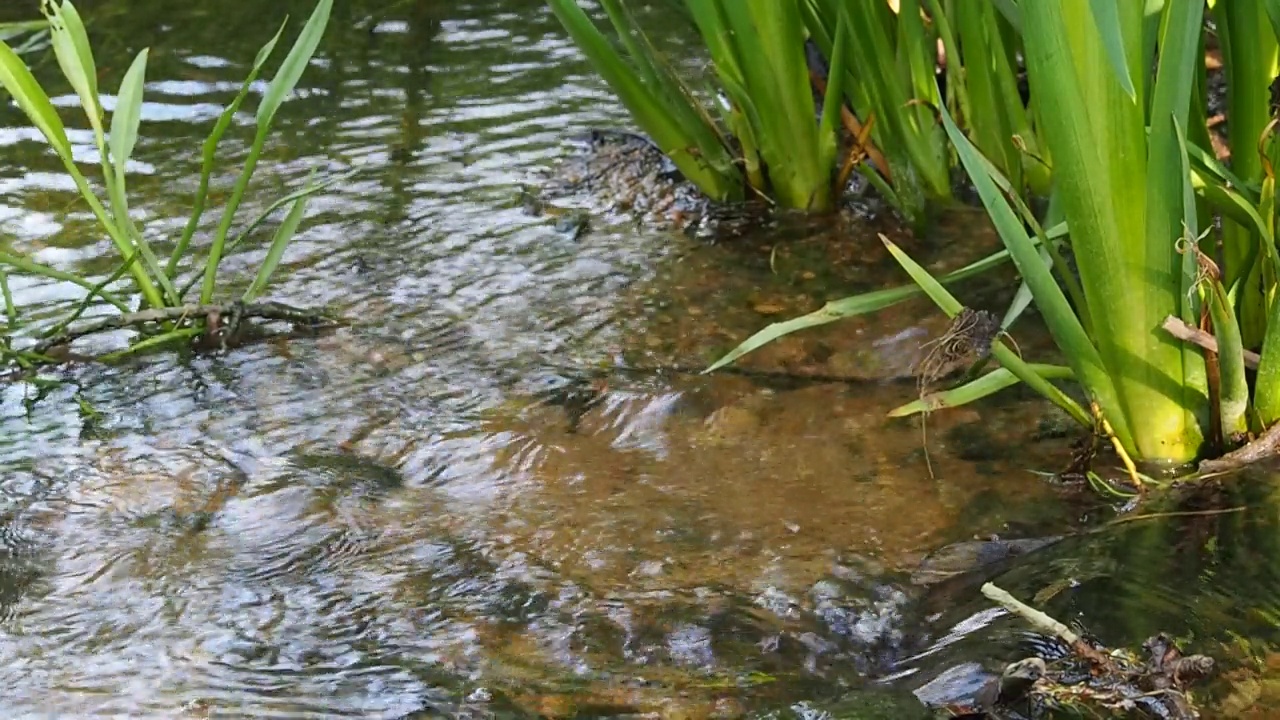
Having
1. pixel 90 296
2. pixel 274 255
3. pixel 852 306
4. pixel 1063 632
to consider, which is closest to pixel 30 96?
pixel 90 296

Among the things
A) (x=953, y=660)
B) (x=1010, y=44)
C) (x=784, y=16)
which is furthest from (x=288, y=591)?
(x=1010, y=44)

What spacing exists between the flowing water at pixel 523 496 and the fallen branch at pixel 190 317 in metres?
0.05

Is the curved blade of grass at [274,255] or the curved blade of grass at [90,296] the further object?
the curved blade of grass at [274,255]

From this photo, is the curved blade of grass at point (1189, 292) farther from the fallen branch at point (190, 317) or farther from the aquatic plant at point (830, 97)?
the fallen branch at point (190, 317)

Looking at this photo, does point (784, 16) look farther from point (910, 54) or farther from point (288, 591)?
point (288, 591)

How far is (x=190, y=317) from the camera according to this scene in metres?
2.24

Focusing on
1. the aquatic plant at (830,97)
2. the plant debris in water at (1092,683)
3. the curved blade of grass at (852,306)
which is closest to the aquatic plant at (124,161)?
the aquatic plant at (830,97)

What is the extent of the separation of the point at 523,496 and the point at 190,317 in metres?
0.82

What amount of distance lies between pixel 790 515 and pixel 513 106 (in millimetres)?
2000

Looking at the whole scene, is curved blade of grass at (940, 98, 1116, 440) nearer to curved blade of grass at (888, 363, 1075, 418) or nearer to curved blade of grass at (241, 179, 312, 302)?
curved blade of grass at (888, 363, 1075, 418)

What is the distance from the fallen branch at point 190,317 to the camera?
7.18 ft

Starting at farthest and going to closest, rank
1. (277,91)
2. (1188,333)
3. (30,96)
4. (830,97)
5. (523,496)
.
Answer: (830,97) < (277,91) < (30,96) < (523,496) < (1188,333)

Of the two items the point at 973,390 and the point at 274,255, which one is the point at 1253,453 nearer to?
the point at 973,390

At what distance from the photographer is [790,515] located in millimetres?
1664
